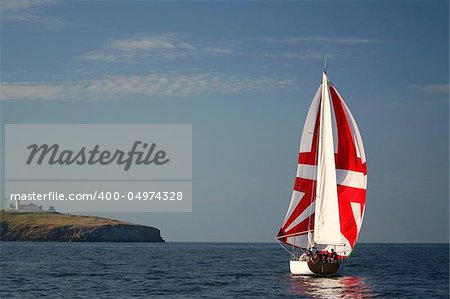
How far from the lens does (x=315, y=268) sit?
56438 mm

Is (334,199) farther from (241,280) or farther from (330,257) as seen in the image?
(241,280)

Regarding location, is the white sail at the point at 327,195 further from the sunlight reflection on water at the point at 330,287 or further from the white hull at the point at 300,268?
the sunlight reflection on water at the point at 330,287

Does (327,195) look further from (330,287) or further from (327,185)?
(330,287)

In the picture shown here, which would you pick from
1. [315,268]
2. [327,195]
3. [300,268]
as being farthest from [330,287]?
[327,195]

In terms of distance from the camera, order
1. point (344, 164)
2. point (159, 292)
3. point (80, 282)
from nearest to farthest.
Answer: point (159, 292)
point (80, 282)
point (344, 164)

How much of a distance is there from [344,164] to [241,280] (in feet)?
40.8

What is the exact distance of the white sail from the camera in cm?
5831

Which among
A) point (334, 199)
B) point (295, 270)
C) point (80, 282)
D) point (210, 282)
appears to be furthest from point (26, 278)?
point (334, 199)

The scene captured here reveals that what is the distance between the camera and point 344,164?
5994cm

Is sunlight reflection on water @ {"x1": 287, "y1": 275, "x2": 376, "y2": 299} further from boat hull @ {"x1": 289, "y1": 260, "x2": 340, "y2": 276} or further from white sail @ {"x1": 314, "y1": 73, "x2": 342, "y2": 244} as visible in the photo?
white sail @ {"x1": 314, "y1": 73, "x2": 342, "y2": 244}

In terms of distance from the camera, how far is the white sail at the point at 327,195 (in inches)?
→ 2296

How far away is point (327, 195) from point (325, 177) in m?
1.42

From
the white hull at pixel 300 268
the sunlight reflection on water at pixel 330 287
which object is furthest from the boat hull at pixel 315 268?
the sunlight reflection on water at pixel 330 287

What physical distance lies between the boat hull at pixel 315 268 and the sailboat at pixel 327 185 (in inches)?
26.1
